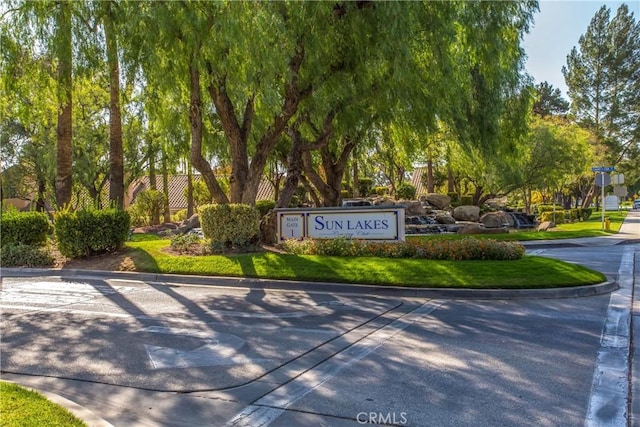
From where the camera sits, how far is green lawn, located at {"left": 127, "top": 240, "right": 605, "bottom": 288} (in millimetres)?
9938

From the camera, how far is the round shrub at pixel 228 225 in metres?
13.8

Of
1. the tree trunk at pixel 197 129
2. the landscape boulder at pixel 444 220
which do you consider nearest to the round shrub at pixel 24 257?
the tree trunk at pixel 197 129

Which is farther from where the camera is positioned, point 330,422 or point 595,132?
point 595,132

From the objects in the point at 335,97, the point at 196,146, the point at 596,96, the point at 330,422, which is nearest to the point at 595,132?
the point at 596,96

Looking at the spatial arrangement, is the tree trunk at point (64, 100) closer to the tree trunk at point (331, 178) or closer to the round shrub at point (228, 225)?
the round shrub at point (228, 225)

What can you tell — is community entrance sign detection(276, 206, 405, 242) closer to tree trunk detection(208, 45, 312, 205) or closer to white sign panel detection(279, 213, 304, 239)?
white sign panel detection(279, 213, 304, 239)

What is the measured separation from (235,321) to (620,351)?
196 inches

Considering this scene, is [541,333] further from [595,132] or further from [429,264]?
[595,132]

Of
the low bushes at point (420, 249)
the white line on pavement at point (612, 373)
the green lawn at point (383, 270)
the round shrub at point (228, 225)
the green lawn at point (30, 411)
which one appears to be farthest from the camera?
the round shrub at point (228, 225)

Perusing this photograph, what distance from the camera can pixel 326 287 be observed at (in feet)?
33.8

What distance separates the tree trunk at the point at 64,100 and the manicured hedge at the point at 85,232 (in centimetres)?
162

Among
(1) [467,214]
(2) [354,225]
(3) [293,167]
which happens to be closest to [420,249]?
(2) [354,225]

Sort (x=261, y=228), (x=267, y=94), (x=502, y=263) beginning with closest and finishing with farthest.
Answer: (x=502, y=263) < (x=267, y=94) < (x=261, y=228)

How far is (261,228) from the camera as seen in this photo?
1595 cm
